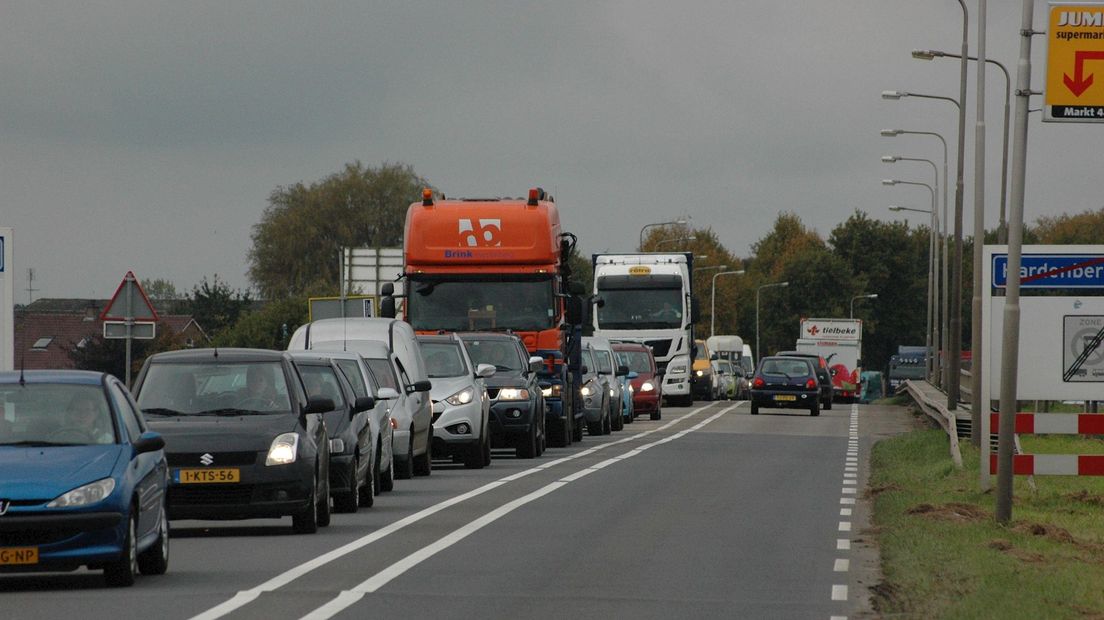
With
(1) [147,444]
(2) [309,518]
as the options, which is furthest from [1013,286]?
(1) [147,444]

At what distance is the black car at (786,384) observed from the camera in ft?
187

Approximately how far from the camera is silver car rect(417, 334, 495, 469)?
27.5 meters

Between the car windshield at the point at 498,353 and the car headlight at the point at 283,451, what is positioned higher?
the car windshield at the point at 498,353

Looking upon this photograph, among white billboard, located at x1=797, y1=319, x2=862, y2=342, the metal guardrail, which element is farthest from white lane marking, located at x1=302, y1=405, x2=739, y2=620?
white billboard, located at x1=797, y1=319, x2=862, y2=342

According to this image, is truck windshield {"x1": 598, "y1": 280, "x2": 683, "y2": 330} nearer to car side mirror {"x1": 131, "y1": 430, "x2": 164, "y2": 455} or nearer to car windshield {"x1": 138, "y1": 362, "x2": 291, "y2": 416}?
car windshield {"x1": 138, "y1": 362, "x2": 291, "y2": 416}

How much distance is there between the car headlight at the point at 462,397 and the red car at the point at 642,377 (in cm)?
2618

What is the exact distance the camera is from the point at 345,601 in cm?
1190

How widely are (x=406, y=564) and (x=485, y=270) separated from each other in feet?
59.7

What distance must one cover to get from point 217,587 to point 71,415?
58.5 inches

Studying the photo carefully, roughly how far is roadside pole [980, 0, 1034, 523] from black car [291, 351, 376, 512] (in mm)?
5549

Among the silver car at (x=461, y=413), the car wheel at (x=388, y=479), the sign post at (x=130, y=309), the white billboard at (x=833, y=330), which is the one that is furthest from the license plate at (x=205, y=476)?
the white billboard at (x=833, y=330)

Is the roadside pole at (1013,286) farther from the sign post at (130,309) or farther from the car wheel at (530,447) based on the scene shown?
the car wheel at (530,447)

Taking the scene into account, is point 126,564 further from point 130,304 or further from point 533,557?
point 130,304

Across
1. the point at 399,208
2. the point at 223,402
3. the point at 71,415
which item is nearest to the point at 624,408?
the point at 223,402
